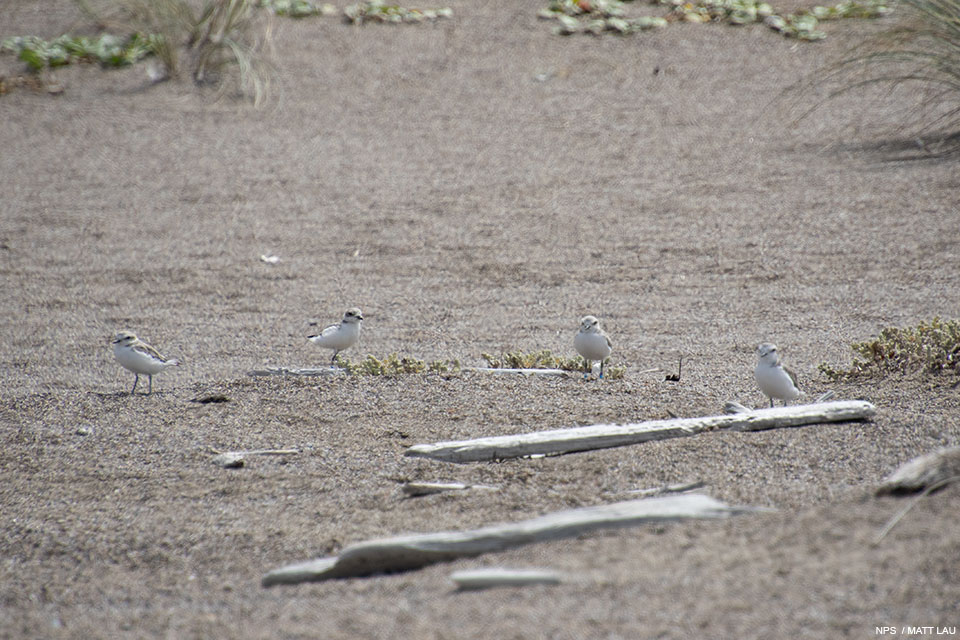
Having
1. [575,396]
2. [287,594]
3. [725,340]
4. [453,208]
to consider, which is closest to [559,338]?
[725,340]

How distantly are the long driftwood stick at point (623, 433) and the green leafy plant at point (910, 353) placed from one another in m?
1.10

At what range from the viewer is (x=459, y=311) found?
9.05 meters

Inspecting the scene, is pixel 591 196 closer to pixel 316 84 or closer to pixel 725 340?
pixel 725 340

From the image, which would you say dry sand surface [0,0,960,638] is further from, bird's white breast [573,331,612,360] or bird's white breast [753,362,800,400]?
bird's white breast [753,362,800,400]

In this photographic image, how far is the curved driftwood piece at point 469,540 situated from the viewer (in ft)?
12.2

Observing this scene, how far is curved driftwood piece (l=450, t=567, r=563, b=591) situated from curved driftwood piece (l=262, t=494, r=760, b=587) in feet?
0.99

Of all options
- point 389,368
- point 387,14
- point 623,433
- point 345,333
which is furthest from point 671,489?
point 387,14

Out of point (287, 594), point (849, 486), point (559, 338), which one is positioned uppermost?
point (849, 486)

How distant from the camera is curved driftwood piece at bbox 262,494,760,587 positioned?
3.72 metres

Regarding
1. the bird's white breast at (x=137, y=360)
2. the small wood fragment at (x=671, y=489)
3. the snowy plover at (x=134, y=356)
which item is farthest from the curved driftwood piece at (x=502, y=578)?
the bird's white breast at (x=137, y=360)

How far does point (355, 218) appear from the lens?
37.4ft

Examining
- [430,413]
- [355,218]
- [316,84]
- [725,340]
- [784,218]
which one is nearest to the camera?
[430,413]

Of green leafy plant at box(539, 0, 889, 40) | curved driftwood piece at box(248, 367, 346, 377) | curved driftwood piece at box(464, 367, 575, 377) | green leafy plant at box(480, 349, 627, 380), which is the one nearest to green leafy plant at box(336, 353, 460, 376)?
curved driftwood piece at box(248, 367, 346, 377)

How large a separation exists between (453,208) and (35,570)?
785 centimetres
